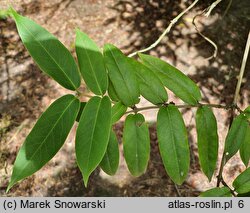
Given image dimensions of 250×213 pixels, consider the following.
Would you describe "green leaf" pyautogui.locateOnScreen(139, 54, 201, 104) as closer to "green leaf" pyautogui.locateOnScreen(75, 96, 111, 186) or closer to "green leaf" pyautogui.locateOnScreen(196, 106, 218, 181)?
"green leaf" pyautogui.locateOnScreen(196, 106, 218, 181)

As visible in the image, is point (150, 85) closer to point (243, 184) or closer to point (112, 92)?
point (112, 92)

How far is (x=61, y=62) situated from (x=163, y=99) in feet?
1.27

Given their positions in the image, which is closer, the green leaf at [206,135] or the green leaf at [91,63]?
the green leaf at [91,63]

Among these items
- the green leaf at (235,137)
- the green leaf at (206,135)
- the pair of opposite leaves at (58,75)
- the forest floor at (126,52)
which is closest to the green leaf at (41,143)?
the pair of opposite leaves at (58,75)

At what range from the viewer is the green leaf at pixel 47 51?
111 cm

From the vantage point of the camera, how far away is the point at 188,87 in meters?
1.34

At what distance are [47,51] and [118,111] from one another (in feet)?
1.02

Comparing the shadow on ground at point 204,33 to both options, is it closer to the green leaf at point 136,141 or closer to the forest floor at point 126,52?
the forest floor at point 126,52

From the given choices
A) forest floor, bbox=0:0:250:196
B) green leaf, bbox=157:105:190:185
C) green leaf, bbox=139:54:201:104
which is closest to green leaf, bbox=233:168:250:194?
green leaf, bbox=157:105:190:185

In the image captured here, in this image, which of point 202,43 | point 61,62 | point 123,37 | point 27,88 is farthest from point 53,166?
point 61,62

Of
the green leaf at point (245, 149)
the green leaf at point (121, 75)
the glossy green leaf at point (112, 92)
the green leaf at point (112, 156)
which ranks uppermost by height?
the green leaf at point (121, 75)

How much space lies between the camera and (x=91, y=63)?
1180 mm

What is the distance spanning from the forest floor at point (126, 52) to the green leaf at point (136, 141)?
1.98 m

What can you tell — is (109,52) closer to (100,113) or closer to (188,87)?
(100,113)
